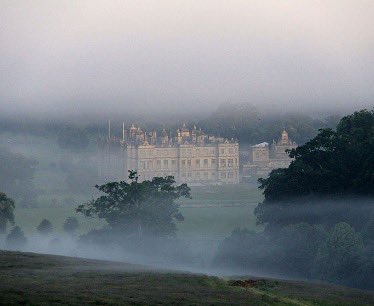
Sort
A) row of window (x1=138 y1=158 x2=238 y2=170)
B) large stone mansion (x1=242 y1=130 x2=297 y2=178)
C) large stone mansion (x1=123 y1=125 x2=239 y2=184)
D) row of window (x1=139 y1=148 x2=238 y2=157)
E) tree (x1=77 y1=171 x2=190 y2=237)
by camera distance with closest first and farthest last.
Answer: tree (x1=77 y1=171 x2=190 y2=237)
row of window (x1=138 y1=158 x2=238 y2=170)
large stone mansion (x1=123 y1=125 x2=239 y2=184)
row of window (x1=139 y1=148 x2=238 y2=157)
large stone mansion (x1=242 y1=130 x2=297 y2=178)

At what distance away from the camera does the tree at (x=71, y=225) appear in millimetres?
112125

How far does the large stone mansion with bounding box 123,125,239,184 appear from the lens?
599 feet

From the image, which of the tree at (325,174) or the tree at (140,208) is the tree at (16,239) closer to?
the tree at (140,208)

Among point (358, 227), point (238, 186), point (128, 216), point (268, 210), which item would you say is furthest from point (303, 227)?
point (238, 186)

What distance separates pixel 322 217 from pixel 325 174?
7263mm

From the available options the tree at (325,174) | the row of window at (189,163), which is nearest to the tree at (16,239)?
the tree at (325,174)

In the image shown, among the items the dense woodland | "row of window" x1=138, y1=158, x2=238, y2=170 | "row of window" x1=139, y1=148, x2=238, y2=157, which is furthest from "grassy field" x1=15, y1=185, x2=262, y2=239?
"row of window" x1=139, y1=148, x2=238, y2=157

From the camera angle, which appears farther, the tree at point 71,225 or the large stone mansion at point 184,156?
the large stone mansion at point 184,156

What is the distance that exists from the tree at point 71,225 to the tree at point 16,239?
7.47 metres

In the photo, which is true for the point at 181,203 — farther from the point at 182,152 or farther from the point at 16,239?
the point at 182,152

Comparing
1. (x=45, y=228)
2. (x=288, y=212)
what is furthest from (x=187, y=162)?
(x=288, y=212)

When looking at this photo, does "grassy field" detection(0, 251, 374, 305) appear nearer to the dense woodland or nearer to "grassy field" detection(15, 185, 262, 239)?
the dense woodland

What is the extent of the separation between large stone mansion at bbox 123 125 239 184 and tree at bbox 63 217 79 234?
2354 inches

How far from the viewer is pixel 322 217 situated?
83.8 meters
